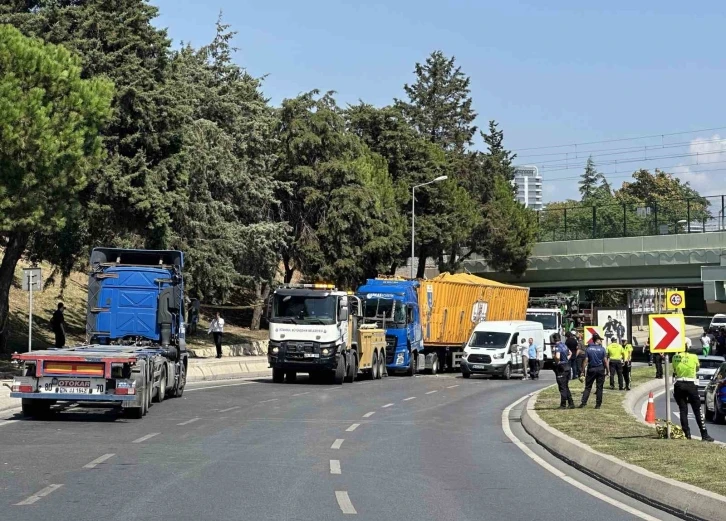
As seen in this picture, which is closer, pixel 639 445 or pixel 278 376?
pixel 639 445

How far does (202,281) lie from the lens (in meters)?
49.3

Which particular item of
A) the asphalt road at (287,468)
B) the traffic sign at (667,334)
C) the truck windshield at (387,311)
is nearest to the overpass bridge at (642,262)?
the truck windshield at (387,311)

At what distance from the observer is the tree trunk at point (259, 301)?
58513 millimetres

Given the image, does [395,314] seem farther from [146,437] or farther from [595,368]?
[146,437]

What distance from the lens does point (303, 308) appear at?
36.8 meters

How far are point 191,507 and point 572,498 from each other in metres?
4.38

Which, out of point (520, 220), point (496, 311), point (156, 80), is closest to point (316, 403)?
point (156, 80)

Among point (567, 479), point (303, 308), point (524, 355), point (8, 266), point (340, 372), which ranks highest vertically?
point (8, 266)

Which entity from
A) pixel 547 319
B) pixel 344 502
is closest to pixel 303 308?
pixel 344 502

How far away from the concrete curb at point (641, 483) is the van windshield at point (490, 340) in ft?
89.3

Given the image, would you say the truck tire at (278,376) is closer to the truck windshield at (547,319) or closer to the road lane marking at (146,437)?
the road lane marking at (146,437)

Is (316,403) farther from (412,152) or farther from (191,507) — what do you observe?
(412,152)

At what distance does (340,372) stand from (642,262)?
123 feet

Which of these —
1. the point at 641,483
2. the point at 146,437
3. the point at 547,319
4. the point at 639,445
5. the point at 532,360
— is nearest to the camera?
the point at 641,483
